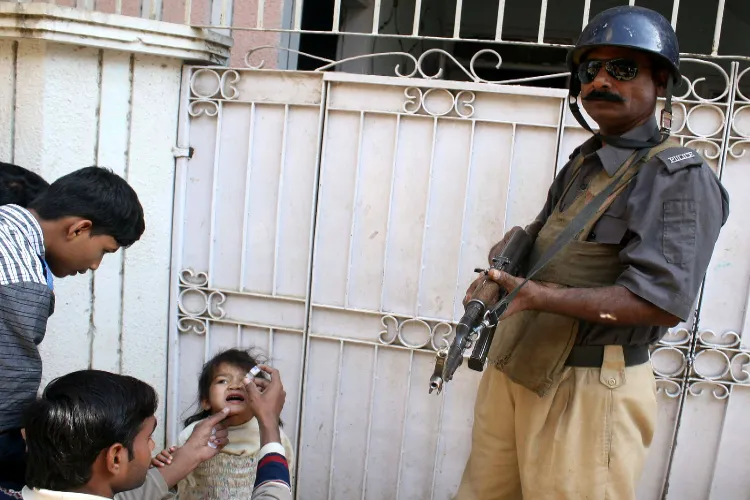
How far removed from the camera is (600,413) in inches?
77.6

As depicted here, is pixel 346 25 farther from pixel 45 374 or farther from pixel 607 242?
pixel 607 242

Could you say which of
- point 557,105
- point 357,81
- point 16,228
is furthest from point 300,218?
point 16,228

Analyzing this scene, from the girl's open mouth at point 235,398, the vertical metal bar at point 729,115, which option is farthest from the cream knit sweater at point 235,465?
the vertical metal bar at point 729,115

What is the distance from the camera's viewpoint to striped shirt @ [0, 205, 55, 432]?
5.80ft

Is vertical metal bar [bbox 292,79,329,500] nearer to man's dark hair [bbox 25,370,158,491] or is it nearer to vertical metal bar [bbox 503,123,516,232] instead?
vertical metal bar [bbox 503,123,516,232]

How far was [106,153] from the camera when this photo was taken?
3.05m

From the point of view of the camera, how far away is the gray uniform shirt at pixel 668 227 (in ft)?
5.83

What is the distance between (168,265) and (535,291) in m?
1.83

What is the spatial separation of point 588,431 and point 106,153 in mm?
2175

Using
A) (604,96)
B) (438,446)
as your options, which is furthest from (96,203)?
(438,446)

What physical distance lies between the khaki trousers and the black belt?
0.05 ft

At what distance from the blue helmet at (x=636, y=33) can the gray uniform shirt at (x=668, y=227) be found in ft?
0.85

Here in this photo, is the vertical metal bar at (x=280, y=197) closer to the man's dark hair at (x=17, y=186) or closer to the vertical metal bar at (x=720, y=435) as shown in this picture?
the man's dark hair at (x=17, y=186)

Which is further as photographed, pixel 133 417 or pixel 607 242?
pixel 607 242
